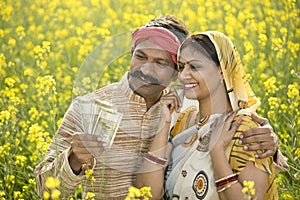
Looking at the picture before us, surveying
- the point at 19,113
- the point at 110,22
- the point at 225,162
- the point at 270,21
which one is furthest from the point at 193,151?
the point at 110,22

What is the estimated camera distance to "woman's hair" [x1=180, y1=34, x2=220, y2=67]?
301 centimetres

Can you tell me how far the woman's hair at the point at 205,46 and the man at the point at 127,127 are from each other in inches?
4.7

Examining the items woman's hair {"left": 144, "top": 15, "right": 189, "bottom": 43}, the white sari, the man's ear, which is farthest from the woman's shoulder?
woman's hair {"left": 144, "top": 15, "right": 189, "bottom": 43}

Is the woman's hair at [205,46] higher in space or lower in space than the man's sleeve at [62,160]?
higher

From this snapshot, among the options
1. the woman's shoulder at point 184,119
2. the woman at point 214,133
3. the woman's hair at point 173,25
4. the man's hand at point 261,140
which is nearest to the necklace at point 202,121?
the woman at point 214,133

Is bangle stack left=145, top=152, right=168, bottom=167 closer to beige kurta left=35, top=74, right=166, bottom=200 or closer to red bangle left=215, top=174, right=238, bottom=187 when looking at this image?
beige kurta left=35, top=74, right=166, bottom=200

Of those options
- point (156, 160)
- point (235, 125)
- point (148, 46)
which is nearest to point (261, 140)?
point (235, 125)

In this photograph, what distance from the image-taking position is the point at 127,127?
325 centimetres

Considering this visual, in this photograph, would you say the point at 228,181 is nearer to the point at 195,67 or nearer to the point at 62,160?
the point at 195,67

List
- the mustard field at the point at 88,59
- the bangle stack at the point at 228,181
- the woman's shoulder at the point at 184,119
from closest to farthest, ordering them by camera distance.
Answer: the bangle stack at the point at 228,181
the woman's shoulder at the point at 184,119
the mustard field at the point at 88,59

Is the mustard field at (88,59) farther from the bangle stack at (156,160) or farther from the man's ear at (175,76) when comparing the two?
the bangle stack at (156,160)

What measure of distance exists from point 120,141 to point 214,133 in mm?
439

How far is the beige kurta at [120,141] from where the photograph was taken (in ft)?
10.5

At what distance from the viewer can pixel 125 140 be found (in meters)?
3.25
